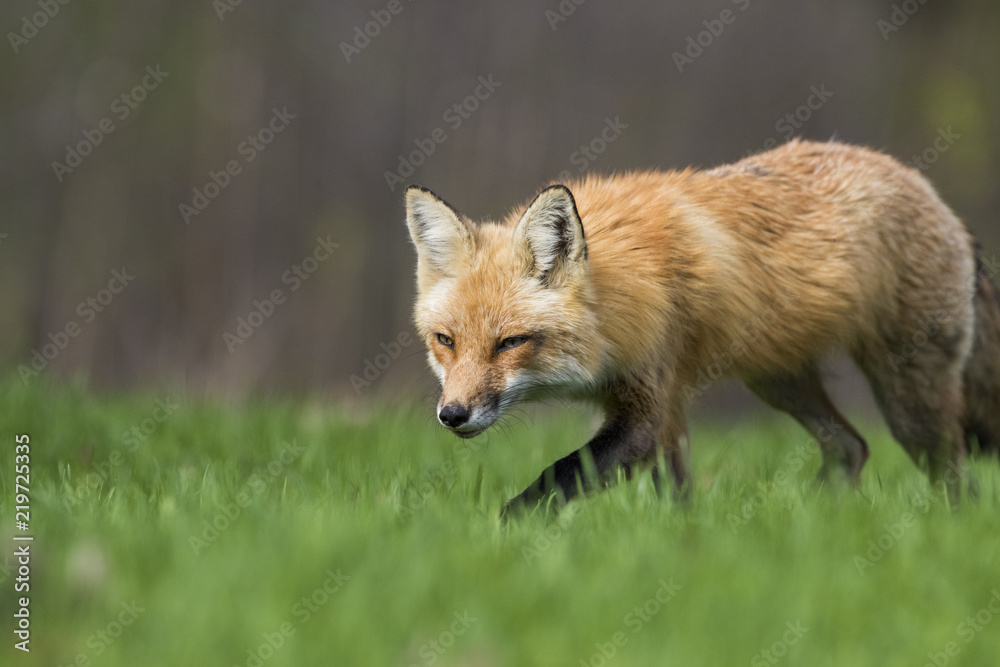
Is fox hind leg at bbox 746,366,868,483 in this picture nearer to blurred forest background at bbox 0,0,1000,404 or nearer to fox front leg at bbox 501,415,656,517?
fox front leg at bbox 501,415,656,517

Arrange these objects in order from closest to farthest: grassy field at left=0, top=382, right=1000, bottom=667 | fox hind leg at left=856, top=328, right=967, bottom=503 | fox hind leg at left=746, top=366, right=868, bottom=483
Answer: grassy field at left=0, top=382, right=1000, bottom=667 → fox hind leg at left=856, top=328, right=967, bottom=503 → fox hind leg at left=746, top=366, right=868, bottom=483

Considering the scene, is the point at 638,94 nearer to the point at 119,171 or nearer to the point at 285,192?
the point at 285,192

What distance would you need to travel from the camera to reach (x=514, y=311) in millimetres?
3850

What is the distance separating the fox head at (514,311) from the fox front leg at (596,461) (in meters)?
0.26

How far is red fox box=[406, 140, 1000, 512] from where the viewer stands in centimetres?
388

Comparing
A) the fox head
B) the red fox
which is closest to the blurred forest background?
the red fox

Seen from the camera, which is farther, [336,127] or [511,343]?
[336,127]

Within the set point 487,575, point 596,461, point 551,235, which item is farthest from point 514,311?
point 487,575

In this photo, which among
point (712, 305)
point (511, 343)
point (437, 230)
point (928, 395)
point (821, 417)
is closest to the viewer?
point (511, 343)

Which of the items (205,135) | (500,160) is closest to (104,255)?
(205,135)

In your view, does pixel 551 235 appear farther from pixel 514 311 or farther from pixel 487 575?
pixel 487 575

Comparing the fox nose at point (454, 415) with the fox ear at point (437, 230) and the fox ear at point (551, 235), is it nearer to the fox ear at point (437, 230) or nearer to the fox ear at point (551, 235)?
the fox ear at point (551, 235)

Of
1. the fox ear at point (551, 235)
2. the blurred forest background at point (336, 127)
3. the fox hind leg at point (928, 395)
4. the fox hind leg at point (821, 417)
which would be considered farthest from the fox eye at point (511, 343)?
the blurred forest background at point (336, 127)

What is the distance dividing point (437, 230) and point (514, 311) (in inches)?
24.0
